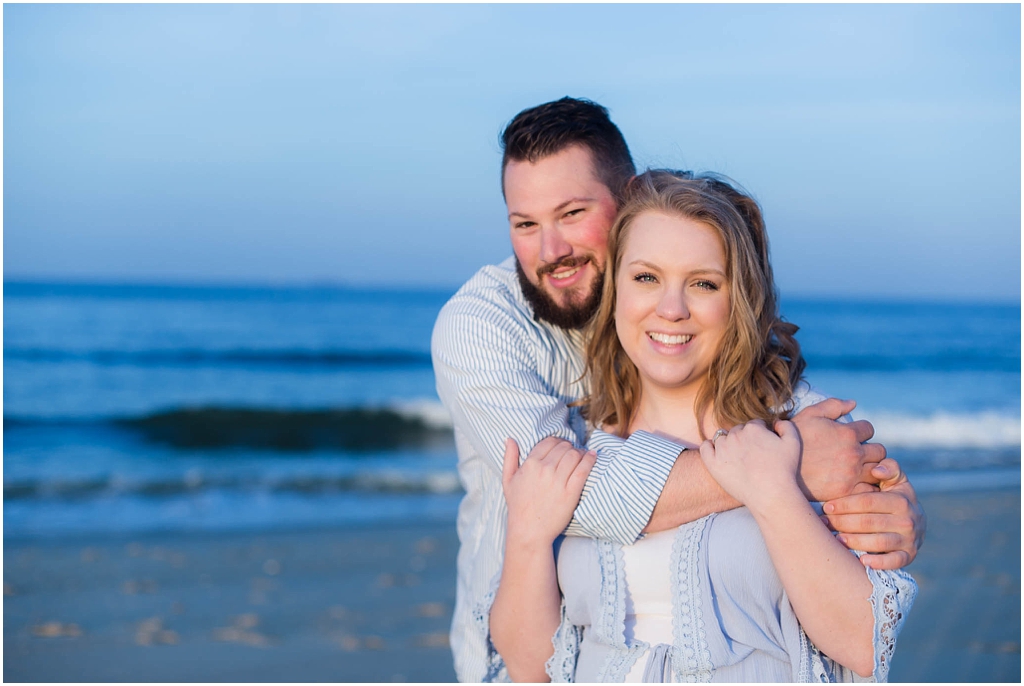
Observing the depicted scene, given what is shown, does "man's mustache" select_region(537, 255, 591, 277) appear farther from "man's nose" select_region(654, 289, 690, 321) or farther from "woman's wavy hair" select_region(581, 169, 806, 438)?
"man's nose" select_region(654, 289, 690, 321)

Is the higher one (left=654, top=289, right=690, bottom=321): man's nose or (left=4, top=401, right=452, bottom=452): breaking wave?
(left=654, top=289, right=690, bottom=321): man's nose

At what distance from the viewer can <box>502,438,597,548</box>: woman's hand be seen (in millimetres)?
2336

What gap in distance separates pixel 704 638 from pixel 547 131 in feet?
5.64

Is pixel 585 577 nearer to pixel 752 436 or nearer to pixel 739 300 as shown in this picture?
pixel 752 436

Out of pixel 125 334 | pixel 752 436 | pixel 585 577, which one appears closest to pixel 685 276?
pixel 752 436

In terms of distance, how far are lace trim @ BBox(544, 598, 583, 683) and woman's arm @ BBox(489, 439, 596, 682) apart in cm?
2

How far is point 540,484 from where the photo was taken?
2.38m

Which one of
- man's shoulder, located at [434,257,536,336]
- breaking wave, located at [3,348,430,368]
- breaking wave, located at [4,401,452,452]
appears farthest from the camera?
breaking wave, located at [3,348,430,368]

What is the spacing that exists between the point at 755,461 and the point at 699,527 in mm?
226

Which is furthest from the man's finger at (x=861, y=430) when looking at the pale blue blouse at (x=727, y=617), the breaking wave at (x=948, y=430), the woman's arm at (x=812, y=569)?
the breaking wave at (x=948, y=430)

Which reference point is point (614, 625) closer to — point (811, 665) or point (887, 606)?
point (811, 665)

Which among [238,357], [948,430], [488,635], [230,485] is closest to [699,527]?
[488,635]

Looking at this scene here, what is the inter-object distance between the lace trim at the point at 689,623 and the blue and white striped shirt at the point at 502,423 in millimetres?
139

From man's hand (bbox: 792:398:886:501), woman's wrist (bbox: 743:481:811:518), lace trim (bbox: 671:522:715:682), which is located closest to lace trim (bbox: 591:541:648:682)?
lace trim (bbox: 671:522:715:682)
